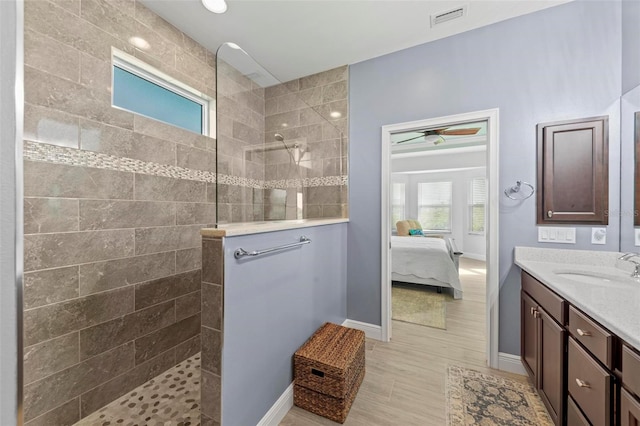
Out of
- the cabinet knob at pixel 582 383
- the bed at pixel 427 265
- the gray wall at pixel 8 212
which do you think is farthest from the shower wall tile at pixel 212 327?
the bed at pixel 427 265

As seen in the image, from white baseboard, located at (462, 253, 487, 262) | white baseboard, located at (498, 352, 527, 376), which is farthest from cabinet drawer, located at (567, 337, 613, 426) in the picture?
white baseboard, located at (462, 253, 487, 262)

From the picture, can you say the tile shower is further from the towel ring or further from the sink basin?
the sink basin

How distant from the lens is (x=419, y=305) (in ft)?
11.1

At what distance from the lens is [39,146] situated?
1.39 m

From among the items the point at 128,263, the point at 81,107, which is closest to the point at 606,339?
the point at 128,263

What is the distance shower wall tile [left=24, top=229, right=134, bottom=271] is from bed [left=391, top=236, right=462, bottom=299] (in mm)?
3462

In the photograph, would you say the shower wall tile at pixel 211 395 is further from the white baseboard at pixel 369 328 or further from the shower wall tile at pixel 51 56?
the shower wall tile at pixel 51 56

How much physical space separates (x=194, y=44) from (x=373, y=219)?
2.36 m

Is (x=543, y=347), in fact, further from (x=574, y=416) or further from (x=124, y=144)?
(x=124, y=144)

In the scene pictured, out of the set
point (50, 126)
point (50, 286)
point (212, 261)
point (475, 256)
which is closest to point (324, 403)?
point (212, 261)

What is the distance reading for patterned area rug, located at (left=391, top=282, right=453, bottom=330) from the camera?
9.67 ft

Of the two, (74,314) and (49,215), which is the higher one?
(49,215)

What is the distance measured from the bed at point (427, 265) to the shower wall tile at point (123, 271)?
125 inches

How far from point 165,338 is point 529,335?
2.76 metres
